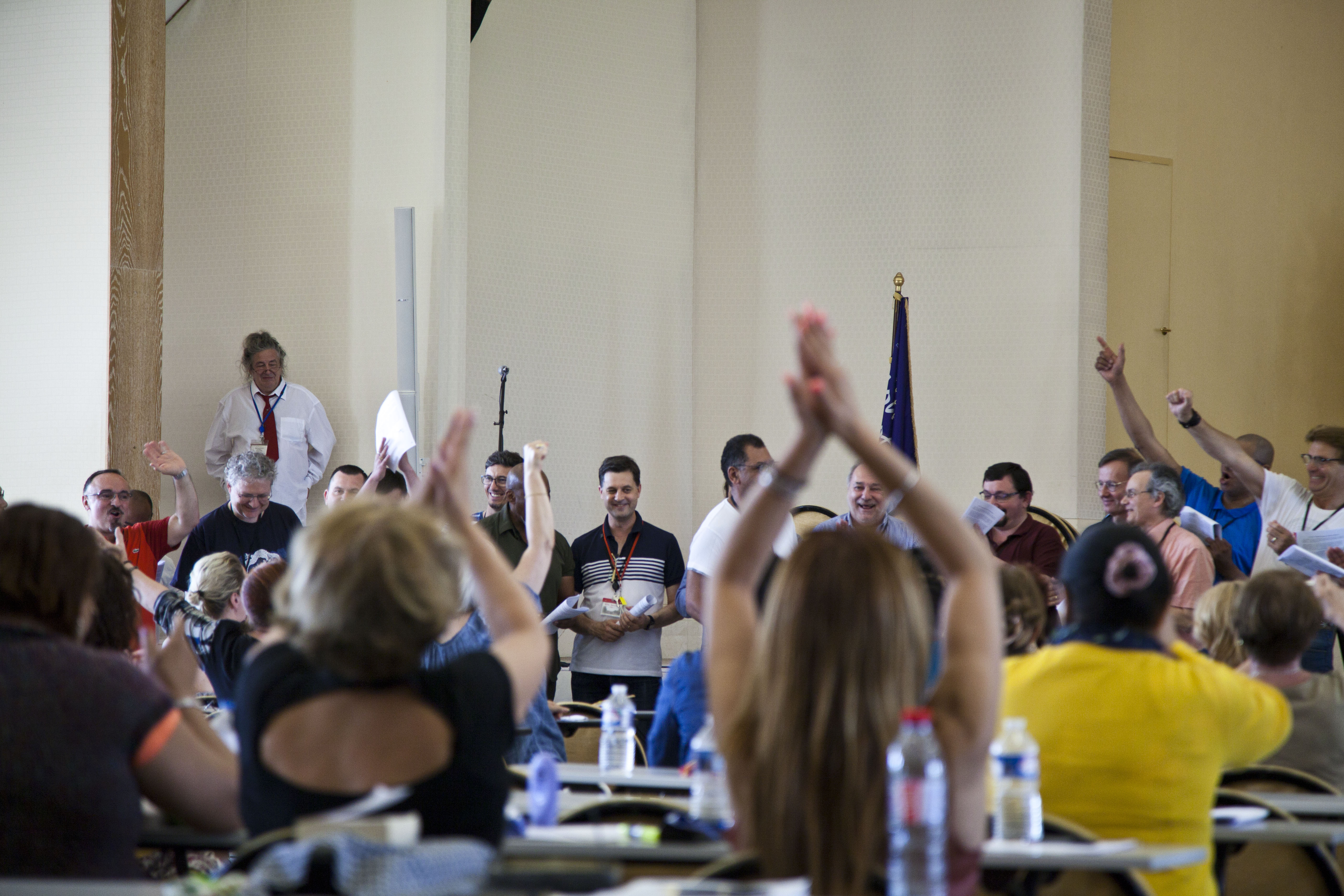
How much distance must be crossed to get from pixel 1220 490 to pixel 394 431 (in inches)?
167

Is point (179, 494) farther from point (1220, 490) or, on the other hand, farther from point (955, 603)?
point (955, 603)

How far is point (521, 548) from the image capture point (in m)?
6.57

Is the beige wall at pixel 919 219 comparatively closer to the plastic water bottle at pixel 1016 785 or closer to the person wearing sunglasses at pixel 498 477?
the person wearing sunglasses at pixel 498 477

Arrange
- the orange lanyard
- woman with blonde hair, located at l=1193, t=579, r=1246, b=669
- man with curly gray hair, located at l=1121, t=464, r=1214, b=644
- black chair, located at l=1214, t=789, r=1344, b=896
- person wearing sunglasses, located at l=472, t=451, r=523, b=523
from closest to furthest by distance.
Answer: black chair, located at l=1214, t=789, r=1344, b=896 → woman with blonde hair, located at l=1193, t=579, r=1246, b=669 → man with curly gray hair, located at l=1121, t=464, r=1214, b=644 → the orange lanyard → person wearing sunglasses, located at l=472, t=451, r=523, b=523

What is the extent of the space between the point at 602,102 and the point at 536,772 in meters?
6.63

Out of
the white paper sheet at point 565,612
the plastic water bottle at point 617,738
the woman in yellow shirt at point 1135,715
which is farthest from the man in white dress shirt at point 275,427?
the woman in yellow shirt at point 1135,715

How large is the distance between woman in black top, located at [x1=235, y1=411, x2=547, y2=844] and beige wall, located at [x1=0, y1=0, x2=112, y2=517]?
5784 millimetres

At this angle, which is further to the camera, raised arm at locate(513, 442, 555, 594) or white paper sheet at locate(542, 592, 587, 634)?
white paper sheet at locate(542, 592, 587, 634)

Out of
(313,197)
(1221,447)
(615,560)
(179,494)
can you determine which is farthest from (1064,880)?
(313,197)

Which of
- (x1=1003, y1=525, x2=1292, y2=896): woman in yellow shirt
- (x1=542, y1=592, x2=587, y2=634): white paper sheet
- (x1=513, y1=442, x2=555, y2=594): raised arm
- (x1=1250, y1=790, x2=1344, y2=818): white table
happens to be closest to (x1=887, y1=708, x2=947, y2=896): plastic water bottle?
(x1=1003, y1=525, x2=1292, y2=896): woman in yellow shirt

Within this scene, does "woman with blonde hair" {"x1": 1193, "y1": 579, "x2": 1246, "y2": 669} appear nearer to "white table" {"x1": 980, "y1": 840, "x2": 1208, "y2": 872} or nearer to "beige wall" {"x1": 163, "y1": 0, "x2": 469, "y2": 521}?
"white table" {"x1": 980, "y1": 840, "x2": 1208, "y2": 872}

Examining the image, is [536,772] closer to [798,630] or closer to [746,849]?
[746,849]

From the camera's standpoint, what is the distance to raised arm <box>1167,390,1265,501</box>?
20.8 feet

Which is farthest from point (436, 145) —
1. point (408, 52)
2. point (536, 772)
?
point (536, 772)
